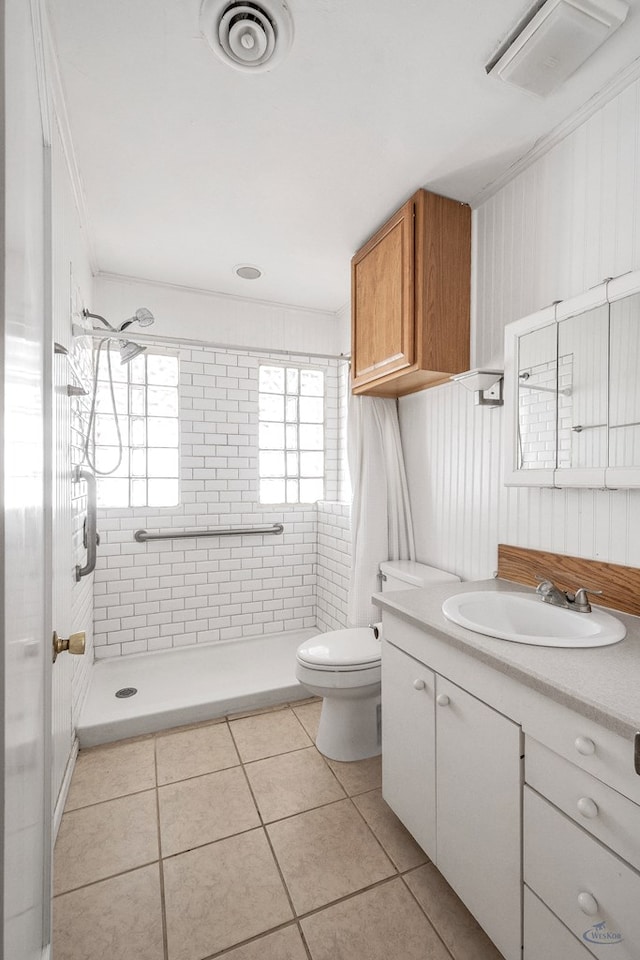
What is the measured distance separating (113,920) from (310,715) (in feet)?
4.12

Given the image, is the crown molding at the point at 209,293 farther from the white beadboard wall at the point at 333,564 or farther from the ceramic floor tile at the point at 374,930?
the ceramic floor tile at the point at 374,930

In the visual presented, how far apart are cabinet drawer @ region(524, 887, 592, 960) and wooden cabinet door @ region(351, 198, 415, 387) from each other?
1.77 meters

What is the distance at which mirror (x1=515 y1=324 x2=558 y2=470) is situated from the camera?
5.32 feet

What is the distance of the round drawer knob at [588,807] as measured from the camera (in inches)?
35.6

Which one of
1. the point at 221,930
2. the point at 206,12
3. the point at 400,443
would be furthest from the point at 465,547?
the point at 206,12

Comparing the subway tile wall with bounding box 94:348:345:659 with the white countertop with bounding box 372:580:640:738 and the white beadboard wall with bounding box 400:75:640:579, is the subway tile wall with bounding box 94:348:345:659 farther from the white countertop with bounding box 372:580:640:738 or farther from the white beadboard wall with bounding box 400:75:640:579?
the white countertop with bounding box 372:580:640:738

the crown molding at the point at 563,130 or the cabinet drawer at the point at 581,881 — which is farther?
the crown molding at the point at 563,130

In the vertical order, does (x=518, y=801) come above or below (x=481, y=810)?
above

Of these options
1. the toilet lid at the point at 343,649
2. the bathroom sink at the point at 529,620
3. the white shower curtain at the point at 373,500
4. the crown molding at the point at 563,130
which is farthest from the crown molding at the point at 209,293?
the bathroom sink at the point at 529,620

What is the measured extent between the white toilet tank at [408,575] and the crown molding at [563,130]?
1.71m

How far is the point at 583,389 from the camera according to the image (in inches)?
60.2

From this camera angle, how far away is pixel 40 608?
77cm

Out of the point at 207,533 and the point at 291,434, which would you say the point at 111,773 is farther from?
the point at 291,434

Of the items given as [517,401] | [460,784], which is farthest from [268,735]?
[517,401]
